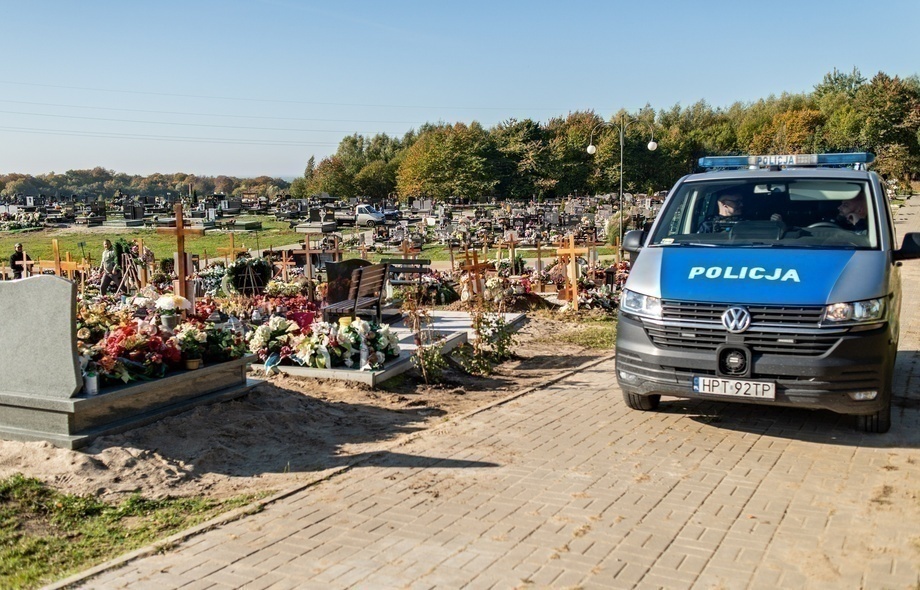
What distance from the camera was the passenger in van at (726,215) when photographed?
24.1 ft

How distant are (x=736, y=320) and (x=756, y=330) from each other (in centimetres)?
16

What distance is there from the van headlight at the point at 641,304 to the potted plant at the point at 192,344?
350 centimetres

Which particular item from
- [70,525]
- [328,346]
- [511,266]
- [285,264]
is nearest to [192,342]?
[328,346]

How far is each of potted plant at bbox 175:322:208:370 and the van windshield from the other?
13.0 feet

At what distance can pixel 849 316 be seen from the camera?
5906 mm

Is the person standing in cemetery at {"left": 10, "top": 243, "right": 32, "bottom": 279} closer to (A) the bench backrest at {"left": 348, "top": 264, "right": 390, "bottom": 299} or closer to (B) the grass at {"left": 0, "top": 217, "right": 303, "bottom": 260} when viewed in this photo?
(B) the grass at {"left": 0, "top": 217, "right": 303, "bottom": 260}

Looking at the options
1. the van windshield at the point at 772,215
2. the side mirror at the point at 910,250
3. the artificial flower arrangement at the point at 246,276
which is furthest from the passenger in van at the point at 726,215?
the artificial flower arrangement at the point at 246,276

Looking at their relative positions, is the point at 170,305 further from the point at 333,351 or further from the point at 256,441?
the point at 256,441

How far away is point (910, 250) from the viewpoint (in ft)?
21.8

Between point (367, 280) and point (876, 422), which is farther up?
point (367, 280)

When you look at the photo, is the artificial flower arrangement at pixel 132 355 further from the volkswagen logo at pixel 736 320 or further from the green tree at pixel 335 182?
the green tree at pixel 335 182

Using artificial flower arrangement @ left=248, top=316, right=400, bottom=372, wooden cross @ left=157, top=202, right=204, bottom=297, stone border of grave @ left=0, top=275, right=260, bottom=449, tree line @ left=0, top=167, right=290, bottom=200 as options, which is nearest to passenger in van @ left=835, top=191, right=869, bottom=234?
artificial flower arrangement @ left=248, top=316, right=400, bottom=372

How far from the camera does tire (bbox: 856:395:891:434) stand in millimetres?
6441

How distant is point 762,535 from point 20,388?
16.7ft
